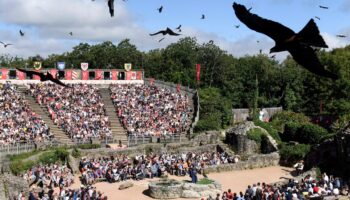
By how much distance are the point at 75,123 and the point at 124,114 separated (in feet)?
15.9

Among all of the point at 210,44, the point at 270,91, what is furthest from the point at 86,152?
the point at 210,44

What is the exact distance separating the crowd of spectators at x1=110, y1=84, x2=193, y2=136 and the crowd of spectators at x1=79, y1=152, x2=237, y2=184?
6.47m

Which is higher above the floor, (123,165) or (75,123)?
(75,123)

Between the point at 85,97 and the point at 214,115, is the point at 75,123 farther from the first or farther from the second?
the point at 214,115

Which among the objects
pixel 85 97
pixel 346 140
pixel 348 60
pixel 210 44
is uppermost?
pixel 210 44

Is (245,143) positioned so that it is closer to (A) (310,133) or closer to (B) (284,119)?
(A) (310,133)

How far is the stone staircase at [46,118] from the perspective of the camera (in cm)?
3693

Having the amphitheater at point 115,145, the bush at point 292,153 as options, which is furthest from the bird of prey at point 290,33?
the bush at point 292,153

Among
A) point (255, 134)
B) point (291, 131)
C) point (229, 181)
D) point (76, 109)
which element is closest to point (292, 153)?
point (255, 134)

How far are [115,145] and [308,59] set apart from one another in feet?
116

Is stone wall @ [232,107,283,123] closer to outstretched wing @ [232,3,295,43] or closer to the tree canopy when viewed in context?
the tree canopy

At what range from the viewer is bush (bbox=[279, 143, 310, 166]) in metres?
34.1

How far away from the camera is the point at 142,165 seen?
2964 centimetres

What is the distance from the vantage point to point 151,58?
82750mm
